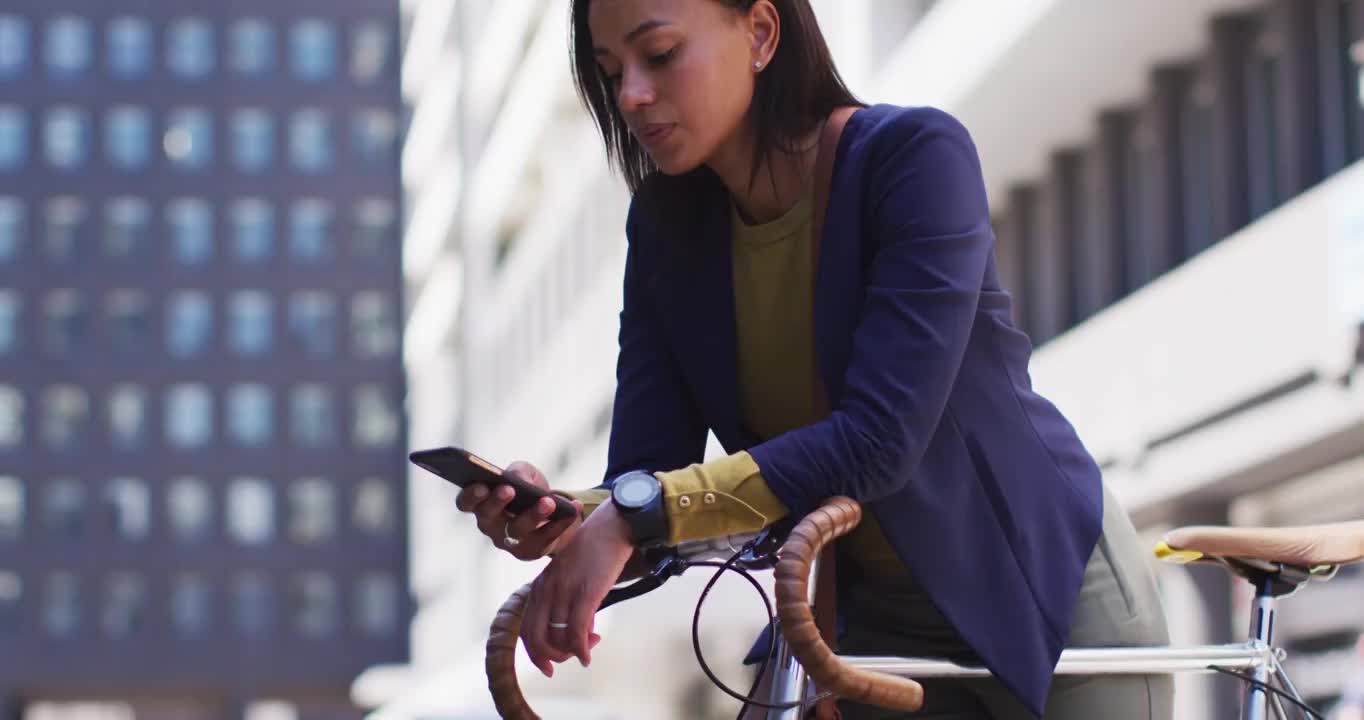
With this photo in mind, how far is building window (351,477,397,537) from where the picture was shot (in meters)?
87.7

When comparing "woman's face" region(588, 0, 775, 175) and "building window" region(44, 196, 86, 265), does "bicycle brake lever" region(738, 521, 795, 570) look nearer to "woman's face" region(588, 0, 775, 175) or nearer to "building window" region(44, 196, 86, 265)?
"woman's face" region(588, 0, 775, 175)

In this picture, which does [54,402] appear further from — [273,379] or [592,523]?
[592,523]

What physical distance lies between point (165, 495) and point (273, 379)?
6.79 metres

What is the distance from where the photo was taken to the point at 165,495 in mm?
88375

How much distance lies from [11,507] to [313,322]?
14.9 metres

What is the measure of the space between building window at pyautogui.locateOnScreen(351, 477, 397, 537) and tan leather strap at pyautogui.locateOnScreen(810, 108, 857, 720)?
86.7 m

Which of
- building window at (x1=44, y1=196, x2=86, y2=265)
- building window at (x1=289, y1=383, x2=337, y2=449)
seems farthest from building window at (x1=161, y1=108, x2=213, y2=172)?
building window at (x1=289, y1=383, x2=337, y2=449)

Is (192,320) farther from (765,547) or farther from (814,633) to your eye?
(814,633)

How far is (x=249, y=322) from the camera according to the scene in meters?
88.6

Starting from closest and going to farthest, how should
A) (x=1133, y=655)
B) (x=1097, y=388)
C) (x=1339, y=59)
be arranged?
(x=1133, y=655), (x=1339, y=59), (x=1097, y=388)

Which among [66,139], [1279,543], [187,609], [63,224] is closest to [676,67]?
[1279,543]

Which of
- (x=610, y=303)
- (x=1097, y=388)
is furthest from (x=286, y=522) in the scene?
(x=1097, y=388)

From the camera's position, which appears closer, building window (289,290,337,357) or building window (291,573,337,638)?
building window (291,573,337,638)

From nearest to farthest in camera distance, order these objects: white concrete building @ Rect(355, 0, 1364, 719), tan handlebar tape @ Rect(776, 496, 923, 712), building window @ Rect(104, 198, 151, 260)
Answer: tan handlebar tape @ Rect(776, 496, 923, 712)
white concrete building @ Rect(355, 0, 1364, 719)
building window @ Rect(104, 198, 151, 260)
